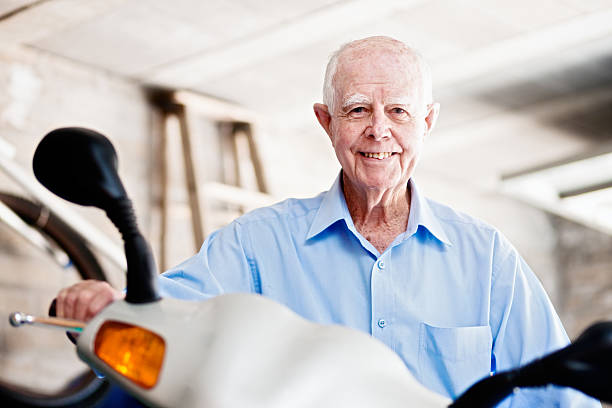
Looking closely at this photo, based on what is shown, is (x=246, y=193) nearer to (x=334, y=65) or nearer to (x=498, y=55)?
(x=498, y=55)

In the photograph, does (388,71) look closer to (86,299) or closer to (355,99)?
(355,99)

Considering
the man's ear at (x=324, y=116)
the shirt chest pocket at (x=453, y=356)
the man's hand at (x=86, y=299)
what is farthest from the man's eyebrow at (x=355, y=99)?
the man's hand at (x=86, y=299)

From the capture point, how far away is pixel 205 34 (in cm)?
390

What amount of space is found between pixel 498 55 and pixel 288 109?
122 cm

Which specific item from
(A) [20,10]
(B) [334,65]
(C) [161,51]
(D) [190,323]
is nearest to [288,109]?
(C) [161,51]

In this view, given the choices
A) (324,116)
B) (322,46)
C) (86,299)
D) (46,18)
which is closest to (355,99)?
(324,116)

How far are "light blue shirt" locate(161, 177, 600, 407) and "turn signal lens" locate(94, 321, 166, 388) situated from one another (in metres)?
0.49

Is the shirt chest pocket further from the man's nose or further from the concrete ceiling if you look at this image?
the concrete ceiling

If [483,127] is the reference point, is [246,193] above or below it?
below

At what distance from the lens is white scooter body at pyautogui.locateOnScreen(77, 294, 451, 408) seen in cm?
62

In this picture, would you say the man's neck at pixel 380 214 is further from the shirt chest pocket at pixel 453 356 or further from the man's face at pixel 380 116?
the shirt chest pocket at pixel 453 356

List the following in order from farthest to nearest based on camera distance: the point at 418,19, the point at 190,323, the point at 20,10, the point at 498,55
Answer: the point at 498,55, the point at 418,19, the point at 20,10, the point at 190,323

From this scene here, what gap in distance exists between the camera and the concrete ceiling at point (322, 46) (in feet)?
12.1

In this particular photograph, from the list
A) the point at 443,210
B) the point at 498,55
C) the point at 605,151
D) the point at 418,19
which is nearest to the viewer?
the point at 443,210
